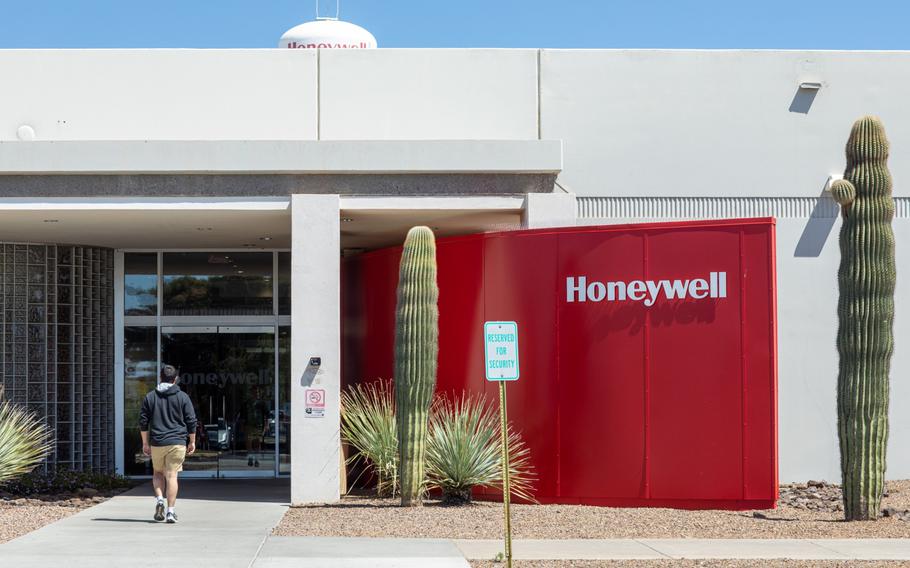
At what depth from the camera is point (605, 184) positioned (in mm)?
17891

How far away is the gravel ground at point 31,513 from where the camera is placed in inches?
517

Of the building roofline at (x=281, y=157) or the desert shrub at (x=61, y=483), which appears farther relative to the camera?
the desert shrub at (x=61, y=483)

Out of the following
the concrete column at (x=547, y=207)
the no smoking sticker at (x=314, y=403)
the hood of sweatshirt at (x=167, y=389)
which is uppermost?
the concrete column at (x=547, y=207)

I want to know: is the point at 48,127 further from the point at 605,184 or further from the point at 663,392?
the point at 663,392

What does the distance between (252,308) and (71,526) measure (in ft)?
25.8

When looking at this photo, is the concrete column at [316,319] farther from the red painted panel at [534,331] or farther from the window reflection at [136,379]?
the window reflection at [136,379]

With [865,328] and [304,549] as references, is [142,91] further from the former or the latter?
[865,328]

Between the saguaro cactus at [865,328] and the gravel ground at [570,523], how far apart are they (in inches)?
24.5

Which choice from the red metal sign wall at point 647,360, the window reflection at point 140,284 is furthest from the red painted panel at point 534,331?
the window reflection at point 140,284

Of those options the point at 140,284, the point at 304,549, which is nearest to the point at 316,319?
the point at 304,549

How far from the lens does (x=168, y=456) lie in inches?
556

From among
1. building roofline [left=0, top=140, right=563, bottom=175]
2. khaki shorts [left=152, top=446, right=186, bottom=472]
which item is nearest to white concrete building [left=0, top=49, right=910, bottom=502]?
building roofline [left=0, top=140, right=563, bottom=175]

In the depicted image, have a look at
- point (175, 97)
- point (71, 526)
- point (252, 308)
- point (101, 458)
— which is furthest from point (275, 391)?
point (71, 526)
